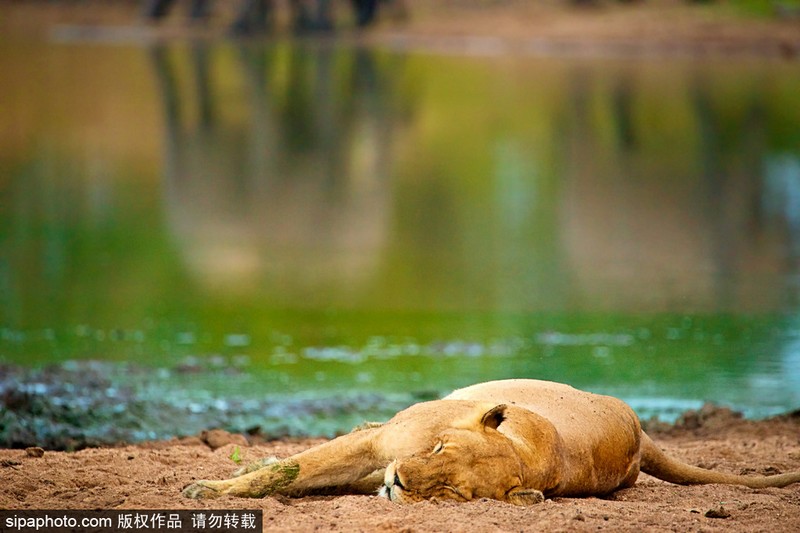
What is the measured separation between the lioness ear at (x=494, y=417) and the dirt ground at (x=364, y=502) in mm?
261

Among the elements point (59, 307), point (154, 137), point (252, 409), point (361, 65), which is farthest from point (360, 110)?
point (252, 409)

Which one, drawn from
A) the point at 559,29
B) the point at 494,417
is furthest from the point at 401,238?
the point at 559,29

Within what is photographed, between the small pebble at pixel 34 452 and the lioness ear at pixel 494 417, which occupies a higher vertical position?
the lioness ear at pixel 494 417

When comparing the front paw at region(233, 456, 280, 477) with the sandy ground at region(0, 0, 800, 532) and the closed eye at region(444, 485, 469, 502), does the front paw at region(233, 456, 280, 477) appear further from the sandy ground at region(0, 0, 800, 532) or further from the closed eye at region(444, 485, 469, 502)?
the closed eye at region(444, 485, 469, 502)

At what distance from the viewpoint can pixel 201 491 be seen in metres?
4.30

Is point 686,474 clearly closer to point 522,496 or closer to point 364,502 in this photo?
point 522,496

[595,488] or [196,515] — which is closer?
[196,515]

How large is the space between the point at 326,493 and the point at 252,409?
111 inches

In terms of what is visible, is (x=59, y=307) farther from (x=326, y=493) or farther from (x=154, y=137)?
(x=154, y=137)

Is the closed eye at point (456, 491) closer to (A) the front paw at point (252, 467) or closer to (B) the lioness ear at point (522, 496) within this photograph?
(B) the lioness ear at point (522, 496)

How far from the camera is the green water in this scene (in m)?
8.41

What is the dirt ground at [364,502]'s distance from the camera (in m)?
4.04

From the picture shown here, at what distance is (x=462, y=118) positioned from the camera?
24109 millimetres

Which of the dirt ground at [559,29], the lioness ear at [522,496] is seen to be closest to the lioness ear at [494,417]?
the lioness ear at [522,496]
